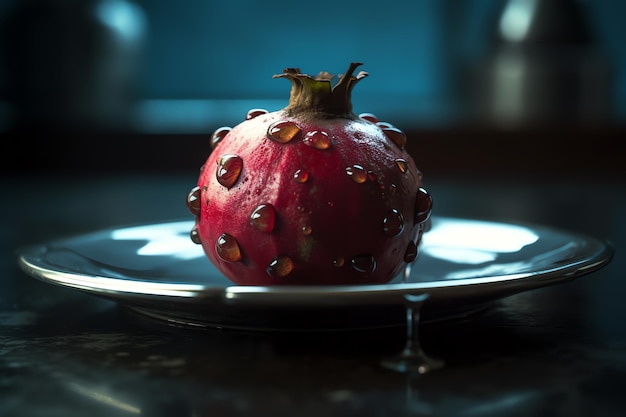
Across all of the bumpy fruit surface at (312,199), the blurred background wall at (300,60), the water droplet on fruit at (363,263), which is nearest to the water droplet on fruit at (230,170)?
the bumpy fruit surface at (312,199)

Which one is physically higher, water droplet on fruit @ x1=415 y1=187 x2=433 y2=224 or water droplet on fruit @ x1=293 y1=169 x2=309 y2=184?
water droplet on fruit @ x1=293 y1=169 x2=309 y2=184

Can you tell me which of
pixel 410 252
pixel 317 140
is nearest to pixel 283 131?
pixel 317 140

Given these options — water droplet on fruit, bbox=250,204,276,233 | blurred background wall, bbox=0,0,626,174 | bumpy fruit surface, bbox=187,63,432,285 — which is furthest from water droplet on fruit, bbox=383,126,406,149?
blurred background wall, bbox=0,0,626,174

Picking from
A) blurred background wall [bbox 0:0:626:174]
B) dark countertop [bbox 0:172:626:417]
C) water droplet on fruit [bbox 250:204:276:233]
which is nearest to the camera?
dark countertop [bbox 0:172:626:417]

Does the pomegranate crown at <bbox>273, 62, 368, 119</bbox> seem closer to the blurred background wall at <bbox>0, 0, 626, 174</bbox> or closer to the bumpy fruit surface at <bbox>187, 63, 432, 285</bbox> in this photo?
the bumpy fruit surface at <bbox>187, 63, 432, 285</bbox>

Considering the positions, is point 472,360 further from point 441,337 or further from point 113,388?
point 113,388

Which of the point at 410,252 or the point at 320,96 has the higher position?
the point at 320,96

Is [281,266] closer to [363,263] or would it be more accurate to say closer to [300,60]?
[363,263]

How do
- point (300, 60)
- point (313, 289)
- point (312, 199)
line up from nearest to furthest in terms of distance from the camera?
point (313, 289) → point (312, 199) → point (300, 60)

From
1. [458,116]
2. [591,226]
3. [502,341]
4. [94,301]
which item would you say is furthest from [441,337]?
[458,116]
